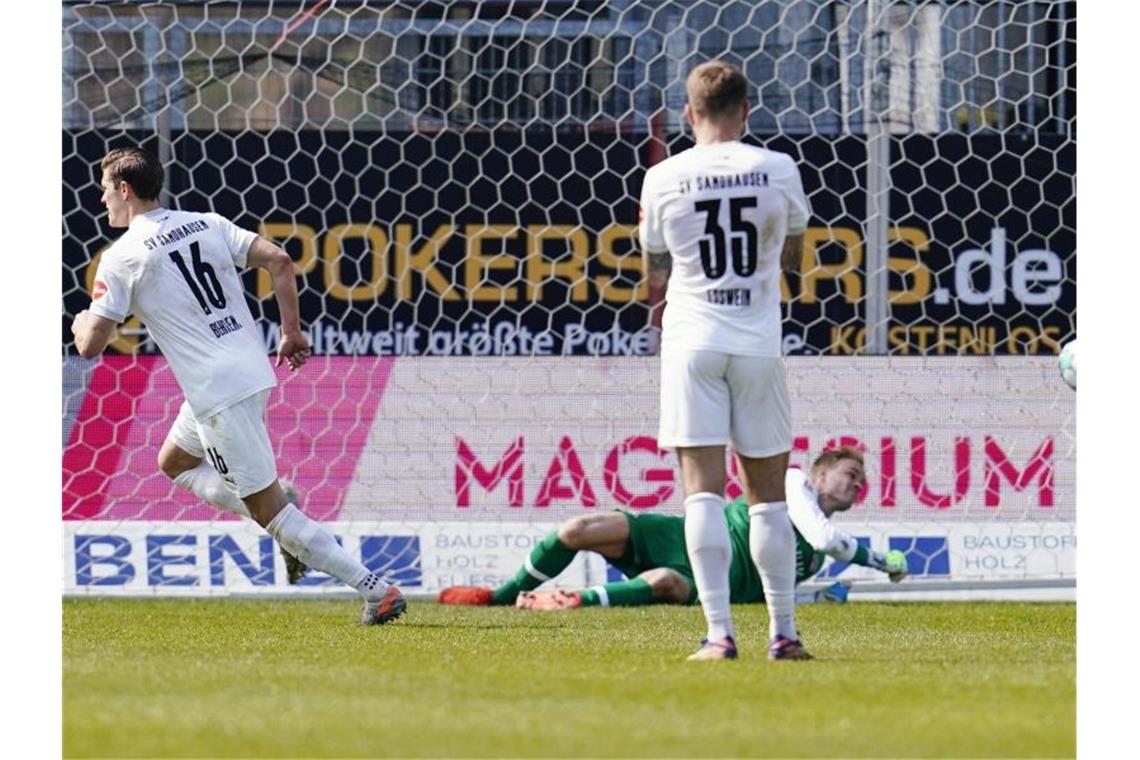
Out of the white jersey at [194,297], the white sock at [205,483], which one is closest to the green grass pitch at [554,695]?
the white sock at [205,483]

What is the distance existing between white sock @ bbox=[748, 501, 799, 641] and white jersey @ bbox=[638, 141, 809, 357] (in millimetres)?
459

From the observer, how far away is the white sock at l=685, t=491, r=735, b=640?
18.2 feet

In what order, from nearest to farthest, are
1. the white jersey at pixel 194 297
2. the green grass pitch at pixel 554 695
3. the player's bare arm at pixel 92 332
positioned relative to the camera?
the green grass pitch at pixel 554 695, the player's bare arm at pixel 92 332, the white jersey at pixel 194 297

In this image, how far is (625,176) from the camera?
10.9 meters

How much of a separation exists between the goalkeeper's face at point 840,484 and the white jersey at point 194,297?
9.07ft

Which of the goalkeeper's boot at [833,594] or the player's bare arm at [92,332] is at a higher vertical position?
the player's bare arm at [92,332]

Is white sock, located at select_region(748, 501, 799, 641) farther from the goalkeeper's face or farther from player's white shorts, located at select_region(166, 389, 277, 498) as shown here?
the goalkeeper's face

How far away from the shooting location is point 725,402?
18.0ft

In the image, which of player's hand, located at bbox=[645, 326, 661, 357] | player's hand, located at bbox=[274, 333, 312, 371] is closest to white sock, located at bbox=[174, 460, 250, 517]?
player's hand, located at bbox=[274, 333, 312, 371]

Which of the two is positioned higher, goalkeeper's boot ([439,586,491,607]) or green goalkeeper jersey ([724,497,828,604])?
green goalkeeper jersey ([724,497,828,604])

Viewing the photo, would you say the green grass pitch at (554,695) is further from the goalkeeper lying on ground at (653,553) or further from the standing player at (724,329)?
the goalkeeper lying on ground at (653,553)

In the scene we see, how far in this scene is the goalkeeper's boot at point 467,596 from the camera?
923 centimetres

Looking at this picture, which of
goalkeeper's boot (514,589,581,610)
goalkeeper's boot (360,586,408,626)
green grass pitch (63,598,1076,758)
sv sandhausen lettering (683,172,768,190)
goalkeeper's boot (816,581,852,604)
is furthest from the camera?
goalkeeper's boot (816,581,852,604)

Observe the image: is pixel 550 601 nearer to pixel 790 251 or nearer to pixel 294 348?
pixel 294 348
